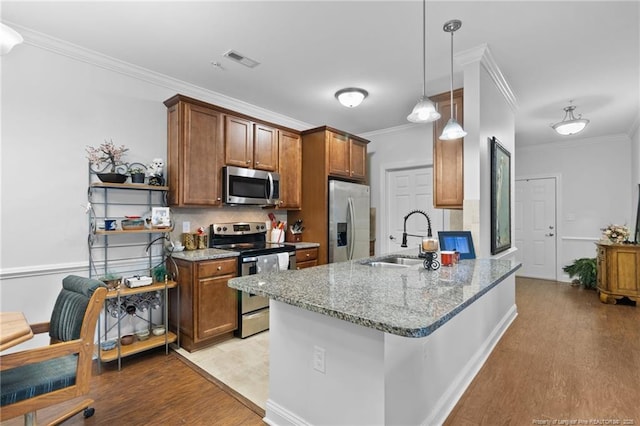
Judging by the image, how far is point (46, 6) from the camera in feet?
7.02

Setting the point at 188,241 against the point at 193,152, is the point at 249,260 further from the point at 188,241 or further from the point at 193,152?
the point at 193,152

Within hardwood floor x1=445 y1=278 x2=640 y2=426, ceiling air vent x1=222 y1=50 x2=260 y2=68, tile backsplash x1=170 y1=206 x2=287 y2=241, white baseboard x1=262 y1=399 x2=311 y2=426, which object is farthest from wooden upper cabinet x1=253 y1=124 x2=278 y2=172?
hardwood floor x1=445 y1=278 x2=640 y2=426

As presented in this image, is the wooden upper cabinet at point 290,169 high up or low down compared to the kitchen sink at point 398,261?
up

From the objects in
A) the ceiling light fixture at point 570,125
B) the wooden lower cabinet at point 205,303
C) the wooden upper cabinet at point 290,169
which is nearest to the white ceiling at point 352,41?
the ceiling light fixture at point 570,125

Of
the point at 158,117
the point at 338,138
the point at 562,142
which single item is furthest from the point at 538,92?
the point at 158,117

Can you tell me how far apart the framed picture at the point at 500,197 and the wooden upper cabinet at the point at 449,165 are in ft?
1.23

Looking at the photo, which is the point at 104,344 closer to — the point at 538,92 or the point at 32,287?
the point at 32,287

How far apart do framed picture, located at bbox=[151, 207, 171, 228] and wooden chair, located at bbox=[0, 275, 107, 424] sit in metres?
1.01

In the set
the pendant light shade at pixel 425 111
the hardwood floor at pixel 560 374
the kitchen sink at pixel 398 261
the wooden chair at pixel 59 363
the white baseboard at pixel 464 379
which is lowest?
the hardwood floor at pixel 560 374

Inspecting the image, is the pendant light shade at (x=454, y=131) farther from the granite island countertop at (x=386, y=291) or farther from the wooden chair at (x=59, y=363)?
the wooden chair at (x=59, y=363)

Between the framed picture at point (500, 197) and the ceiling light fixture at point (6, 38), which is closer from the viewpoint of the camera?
the ceiling light fixture at point (6, 38)

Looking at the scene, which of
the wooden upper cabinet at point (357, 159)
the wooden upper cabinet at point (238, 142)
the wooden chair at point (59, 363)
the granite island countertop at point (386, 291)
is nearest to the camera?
the granite island countertop at point (386, 291)

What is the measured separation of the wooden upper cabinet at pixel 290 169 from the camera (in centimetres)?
405

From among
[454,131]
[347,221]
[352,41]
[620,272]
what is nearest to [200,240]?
[347,221]
